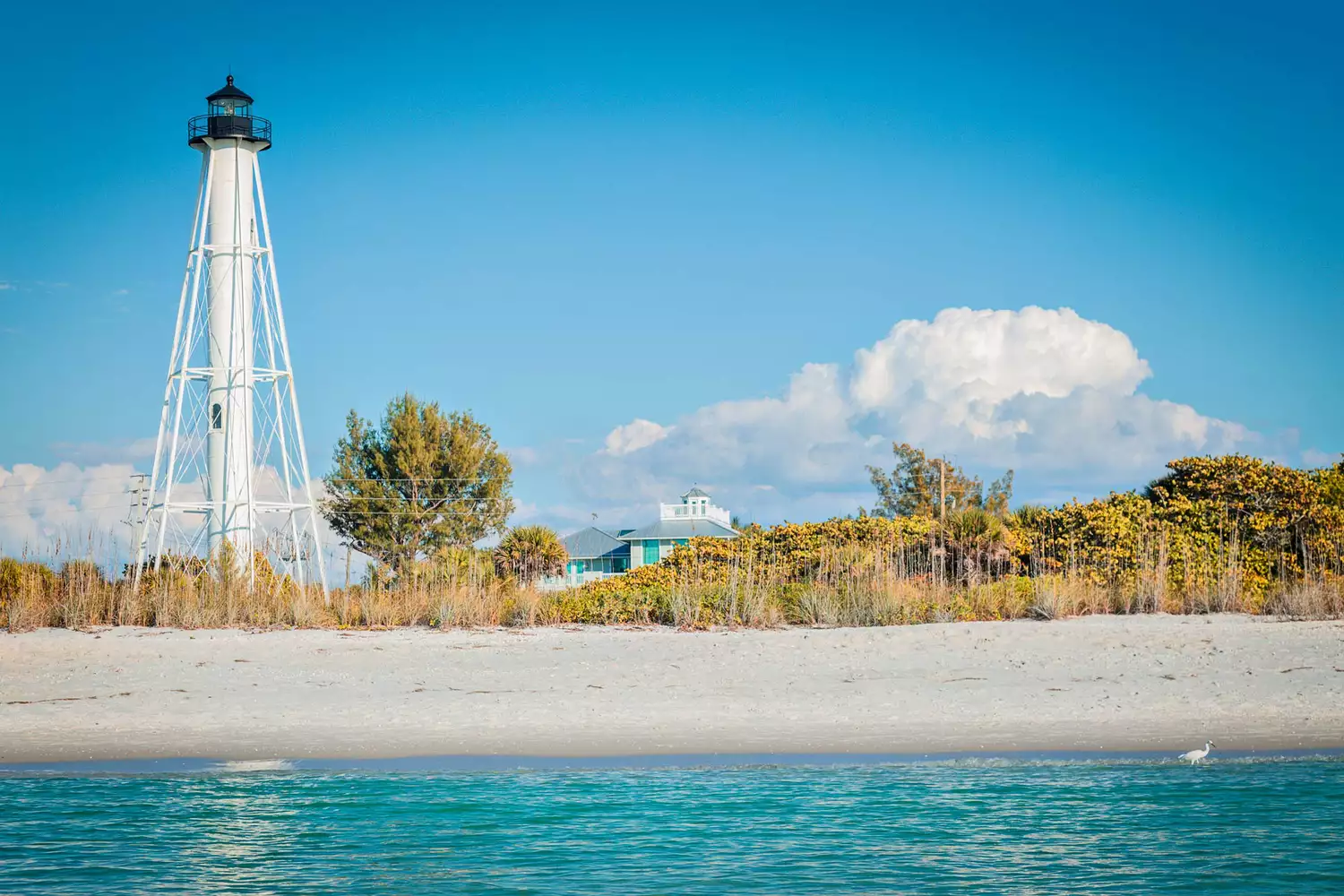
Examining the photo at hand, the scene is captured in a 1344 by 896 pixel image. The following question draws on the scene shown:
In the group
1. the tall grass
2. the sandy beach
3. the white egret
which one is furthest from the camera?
the tall grass

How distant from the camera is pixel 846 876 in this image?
825 centimetres

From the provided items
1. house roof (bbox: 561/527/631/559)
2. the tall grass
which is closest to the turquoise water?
the tall grass

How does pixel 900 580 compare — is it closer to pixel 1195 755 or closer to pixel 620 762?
pixel 1195 755

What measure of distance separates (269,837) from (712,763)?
354 centimetres

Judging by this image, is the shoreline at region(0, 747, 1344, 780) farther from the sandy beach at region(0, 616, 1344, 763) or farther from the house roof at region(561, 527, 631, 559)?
the house roof at region(561, 527, 631, 559)

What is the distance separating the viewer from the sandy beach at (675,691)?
11.8 meters

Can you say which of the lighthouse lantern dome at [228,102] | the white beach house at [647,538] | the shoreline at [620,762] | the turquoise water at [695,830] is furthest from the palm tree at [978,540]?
the white beach house at [647,538]

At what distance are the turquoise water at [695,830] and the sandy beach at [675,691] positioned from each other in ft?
2.39

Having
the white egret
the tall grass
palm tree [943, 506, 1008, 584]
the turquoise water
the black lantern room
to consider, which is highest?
the black lantern room

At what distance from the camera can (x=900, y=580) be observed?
64.9 feet

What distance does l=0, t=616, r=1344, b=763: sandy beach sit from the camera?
38.5 feet

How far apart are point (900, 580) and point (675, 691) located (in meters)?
6.81

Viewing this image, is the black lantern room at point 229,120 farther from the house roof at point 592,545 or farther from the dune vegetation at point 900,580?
the house roof at point 592,545

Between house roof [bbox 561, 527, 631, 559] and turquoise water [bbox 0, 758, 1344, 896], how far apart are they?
166 ft
